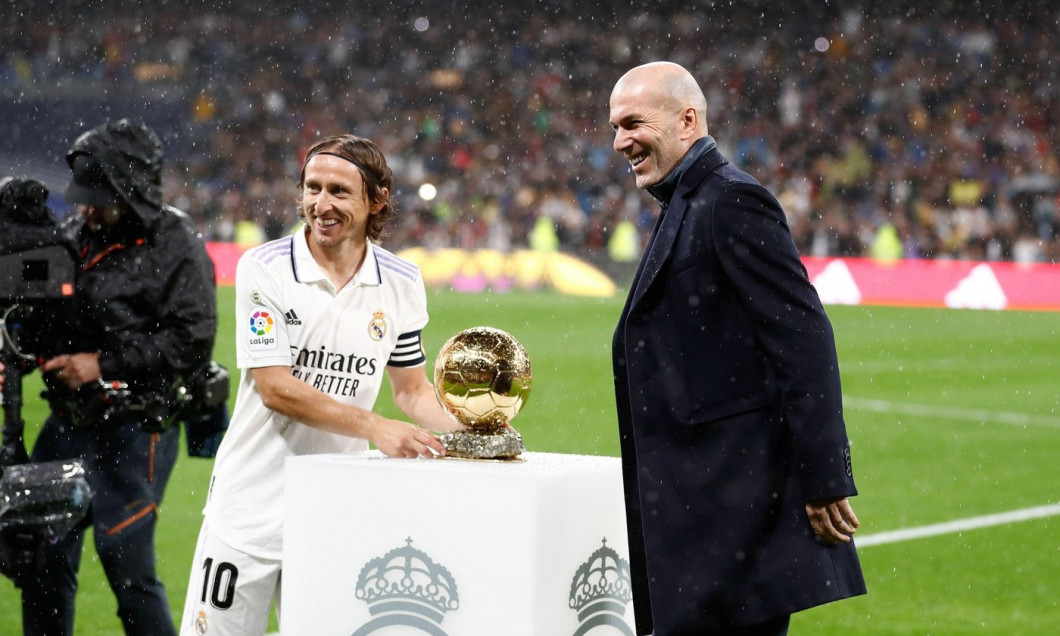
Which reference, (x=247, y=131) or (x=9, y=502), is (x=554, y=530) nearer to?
(x=9, y=502)

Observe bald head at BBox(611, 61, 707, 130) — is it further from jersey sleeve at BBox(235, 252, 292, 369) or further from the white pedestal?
jersey sleeve at BBox(235, 252, 292, 369)

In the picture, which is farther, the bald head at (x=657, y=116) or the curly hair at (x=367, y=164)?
the curly hair at (x=367, y=164)

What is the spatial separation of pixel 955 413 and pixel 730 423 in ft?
29.2

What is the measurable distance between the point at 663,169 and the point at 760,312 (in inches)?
16.4

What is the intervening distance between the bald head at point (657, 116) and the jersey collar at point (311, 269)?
2.44ft

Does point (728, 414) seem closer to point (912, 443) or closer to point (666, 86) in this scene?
point (666, 86)

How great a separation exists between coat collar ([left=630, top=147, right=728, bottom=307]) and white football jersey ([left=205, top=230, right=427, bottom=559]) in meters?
0.75

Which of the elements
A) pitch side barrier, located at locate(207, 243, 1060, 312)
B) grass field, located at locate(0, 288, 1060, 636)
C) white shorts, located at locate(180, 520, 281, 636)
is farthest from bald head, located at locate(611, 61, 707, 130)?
pitch side barrier, located at locate(207, 243, 1060, 312)

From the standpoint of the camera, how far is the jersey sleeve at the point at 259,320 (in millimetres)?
2855

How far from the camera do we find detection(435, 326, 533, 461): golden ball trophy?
2670 millimetres

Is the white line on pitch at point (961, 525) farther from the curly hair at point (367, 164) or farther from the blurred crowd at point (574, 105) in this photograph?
the blurred crowd at point (574, 105)

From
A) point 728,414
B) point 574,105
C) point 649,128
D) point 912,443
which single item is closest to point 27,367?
point 649,128

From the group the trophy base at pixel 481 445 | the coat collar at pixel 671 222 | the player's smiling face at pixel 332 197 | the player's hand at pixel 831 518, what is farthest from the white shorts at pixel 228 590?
the player's hand at pixel 831 518

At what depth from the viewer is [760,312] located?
2.45 metres
